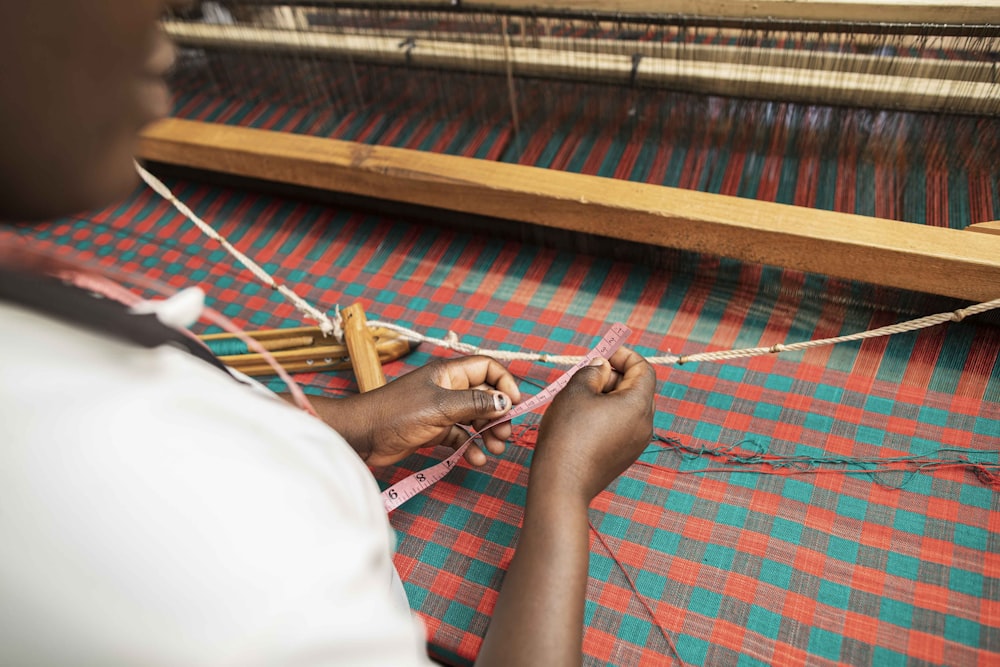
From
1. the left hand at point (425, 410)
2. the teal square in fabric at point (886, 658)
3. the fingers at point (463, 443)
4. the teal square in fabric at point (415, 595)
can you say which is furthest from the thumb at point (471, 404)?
the teal square in fabric at point (886, 658)

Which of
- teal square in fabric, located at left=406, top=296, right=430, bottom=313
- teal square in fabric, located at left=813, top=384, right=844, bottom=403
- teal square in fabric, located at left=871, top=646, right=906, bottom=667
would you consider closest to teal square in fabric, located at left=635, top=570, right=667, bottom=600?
teal square in fabric, located at left=871, top=646, right=906, bottom=667

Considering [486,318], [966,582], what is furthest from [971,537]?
[486,318]

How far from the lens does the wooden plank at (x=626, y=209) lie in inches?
57.9

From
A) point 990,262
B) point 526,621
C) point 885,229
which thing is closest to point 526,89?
point 885,229

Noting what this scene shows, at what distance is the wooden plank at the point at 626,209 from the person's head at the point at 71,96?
1.21 metres

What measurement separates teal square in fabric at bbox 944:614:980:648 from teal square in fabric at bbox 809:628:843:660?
178mm

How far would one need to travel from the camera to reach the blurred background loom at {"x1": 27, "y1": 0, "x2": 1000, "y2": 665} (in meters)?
1.34

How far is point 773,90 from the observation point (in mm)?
2100

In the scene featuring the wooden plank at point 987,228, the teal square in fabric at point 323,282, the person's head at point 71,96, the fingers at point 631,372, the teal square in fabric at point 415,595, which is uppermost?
the person's head at point 71,96

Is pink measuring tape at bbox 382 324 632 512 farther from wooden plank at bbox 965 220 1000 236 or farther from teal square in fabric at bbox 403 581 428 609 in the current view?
wooden plank at bbox 965 220 1000 236

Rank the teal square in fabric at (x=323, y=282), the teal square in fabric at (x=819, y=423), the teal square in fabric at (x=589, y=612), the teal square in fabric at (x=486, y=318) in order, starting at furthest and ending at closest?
the teal square in fabric at (x=323, y=282) → the teal square in fabric at (x=486, y=318) → the teal square in fabric at (x=819, y=423) → the teal square in fabric at (x=589, y=612)

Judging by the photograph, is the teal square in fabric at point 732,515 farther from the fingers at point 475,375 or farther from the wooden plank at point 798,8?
the wooden plank at point 798,8

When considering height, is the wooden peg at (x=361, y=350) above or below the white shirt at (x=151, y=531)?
below

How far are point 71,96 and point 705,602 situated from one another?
1235 mm
